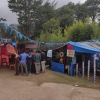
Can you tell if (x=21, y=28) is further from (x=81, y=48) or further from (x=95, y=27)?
(x=81, y=48)

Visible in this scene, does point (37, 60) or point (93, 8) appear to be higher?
point (93, 8)

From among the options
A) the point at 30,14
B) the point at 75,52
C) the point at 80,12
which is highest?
the point at 80,12

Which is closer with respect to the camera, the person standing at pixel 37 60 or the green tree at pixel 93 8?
the person standing at pixel 37 60

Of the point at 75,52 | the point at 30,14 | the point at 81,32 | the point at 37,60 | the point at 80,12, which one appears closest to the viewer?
the point at 37,60

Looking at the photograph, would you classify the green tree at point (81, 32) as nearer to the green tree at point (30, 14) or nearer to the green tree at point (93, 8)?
the green tree at point (30, 14)

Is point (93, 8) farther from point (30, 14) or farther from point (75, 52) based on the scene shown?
point (75, 52)

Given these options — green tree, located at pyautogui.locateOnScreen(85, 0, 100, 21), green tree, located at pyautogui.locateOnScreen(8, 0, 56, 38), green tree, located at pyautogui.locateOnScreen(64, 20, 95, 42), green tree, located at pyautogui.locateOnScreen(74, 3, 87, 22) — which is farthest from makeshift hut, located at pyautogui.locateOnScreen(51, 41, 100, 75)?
green tree, located at pyautogui.locateOnScreen(85, 0, 100, 21)

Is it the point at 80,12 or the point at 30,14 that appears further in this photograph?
the point at 80,12

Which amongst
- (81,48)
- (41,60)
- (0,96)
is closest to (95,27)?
(81,48)

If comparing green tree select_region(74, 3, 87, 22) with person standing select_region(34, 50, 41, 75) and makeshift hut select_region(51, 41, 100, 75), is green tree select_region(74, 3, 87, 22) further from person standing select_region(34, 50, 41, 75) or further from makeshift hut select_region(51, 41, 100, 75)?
person standing select_region(34, 50, 41, 75)

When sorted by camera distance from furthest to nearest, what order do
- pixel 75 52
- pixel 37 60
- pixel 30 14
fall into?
pixel 30 14
pixel 75 52
pixel 37 60

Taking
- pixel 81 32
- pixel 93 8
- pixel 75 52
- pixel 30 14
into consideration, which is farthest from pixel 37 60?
pixel 93 8

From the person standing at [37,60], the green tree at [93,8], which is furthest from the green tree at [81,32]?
the green tree at [93,8]

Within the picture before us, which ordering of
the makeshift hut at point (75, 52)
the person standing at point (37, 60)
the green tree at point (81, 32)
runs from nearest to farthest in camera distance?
1. the person standing at point (37, 60)
2. the makeshift hut at point (75, 52)
3. the green tree at point (81, 32)
